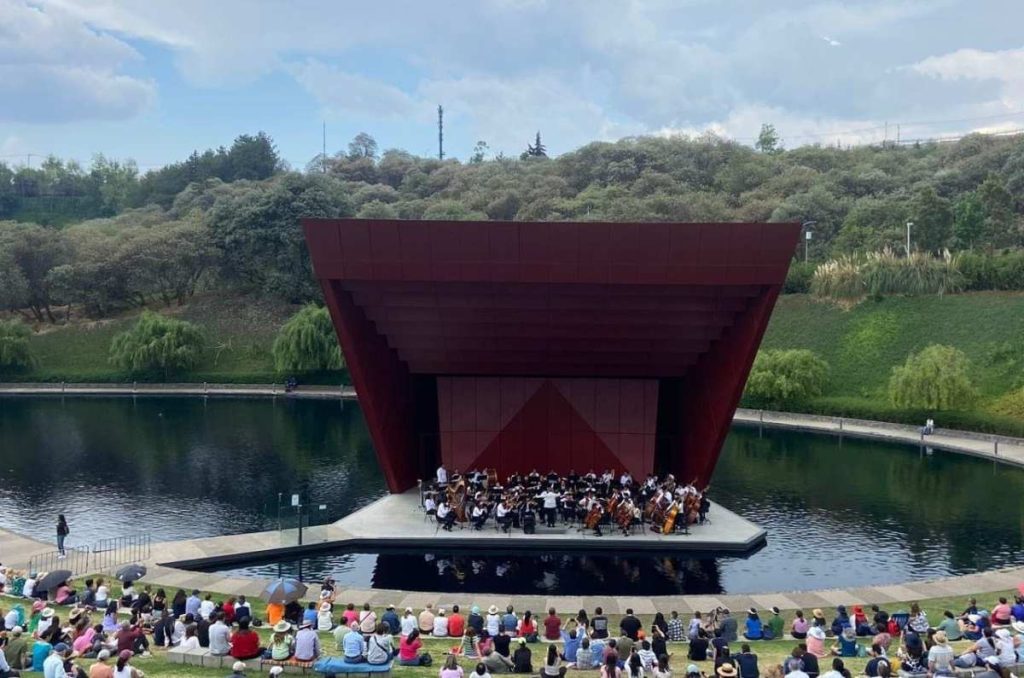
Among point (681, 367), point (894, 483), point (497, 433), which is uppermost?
point (681, 367)

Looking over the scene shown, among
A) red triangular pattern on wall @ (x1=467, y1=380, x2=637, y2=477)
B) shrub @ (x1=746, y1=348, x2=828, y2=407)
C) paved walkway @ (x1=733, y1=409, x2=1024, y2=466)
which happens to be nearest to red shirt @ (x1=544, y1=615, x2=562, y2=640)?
red triangular pattern on wall @ (x1=467, y1=380, x2=637, y2=477)

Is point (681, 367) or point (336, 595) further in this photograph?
point (681, 367)

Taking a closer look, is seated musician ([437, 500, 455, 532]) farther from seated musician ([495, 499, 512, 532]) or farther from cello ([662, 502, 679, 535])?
cello ([662, 502, 679, 535])

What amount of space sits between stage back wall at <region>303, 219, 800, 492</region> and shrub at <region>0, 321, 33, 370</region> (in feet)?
155

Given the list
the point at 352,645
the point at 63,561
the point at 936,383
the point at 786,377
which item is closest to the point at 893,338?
the point at 786,377

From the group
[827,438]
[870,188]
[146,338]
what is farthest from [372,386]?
[870,188]

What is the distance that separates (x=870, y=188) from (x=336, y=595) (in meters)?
87.7

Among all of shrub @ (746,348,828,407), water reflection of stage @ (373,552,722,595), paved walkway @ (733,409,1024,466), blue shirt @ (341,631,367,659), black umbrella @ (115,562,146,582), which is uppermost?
shrub @ (746,348,828,407)

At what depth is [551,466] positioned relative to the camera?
31.4 metres

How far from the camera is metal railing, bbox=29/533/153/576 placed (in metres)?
23.3

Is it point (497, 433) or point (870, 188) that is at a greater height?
point (870, 188)

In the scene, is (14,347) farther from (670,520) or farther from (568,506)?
(670,520)

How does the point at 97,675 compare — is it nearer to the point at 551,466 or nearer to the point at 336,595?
the point at 336,595

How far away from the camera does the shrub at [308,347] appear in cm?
6391
